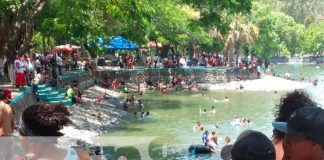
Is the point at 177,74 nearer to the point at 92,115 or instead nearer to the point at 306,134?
the point at 92,115

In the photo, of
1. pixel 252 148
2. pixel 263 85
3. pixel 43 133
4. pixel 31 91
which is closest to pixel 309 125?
pixel 252 148

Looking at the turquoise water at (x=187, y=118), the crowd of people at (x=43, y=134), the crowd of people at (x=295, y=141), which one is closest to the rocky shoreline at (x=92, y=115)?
the turquoise water at (x=187, y=118)

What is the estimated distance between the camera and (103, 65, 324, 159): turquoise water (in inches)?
747

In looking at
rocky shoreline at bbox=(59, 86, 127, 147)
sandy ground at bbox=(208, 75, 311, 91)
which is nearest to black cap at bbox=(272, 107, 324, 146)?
rocky shoreline at bbox=(59, 86, 127, 147)

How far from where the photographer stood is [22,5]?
16156 mm

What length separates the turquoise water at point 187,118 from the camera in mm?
18981

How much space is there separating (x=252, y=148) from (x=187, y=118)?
2281cm

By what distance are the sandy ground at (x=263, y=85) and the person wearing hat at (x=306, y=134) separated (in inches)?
1401

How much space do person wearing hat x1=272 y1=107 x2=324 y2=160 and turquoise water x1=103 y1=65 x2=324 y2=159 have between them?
10.5m

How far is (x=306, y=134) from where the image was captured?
2738 millimetres

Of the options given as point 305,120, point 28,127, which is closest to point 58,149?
point 28,127

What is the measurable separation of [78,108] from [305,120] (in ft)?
66.5

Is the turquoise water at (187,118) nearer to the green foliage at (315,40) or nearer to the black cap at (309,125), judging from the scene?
the black cap at (309,125)

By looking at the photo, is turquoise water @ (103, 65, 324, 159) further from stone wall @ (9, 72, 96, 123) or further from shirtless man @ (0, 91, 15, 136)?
shirtless man @ (0, 91, 15, 136)
